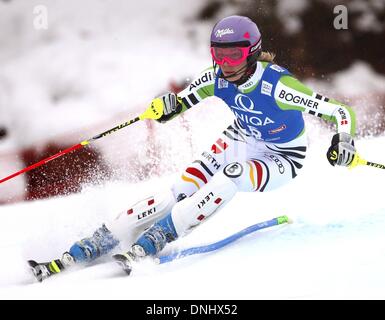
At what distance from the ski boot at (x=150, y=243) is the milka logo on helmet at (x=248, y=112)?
38cm

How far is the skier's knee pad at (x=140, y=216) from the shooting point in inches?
71.9

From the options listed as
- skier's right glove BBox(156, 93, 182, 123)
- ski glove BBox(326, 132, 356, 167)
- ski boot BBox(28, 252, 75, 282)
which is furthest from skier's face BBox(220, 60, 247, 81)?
ski boot BBox(28, 252, 75, 282)

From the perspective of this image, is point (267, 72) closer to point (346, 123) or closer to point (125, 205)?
point (346, 123)

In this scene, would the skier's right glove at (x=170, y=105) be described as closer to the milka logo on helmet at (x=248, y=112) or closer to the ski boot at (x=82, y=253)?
the milka logo on helmet at (x=248, y=112)

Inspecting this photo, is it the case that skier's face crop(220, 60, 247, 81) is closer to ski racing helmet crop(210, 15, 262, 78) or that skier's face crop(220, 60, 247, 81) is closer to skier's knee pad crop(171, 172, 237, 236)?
ski racing helmet crop(210, 15, 262, 78)

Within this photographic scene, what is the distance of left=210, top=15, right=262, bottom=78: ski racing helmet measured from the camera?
1.71m

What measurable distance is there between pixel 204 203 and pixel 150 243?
0.64ft

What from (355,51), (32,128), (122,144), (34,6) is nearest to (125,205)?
(122,144)

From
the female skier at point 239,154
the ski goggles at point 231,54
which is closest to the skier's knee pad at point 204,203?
the female skier at point 239,154

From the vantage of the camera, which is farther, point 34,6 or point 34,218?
point 34,218

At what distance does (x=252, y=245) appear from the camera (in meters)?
1.81

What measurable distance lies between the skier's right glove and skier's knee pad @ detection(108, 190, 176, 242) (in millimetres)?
252

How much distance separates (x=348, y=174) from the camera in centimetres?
223
